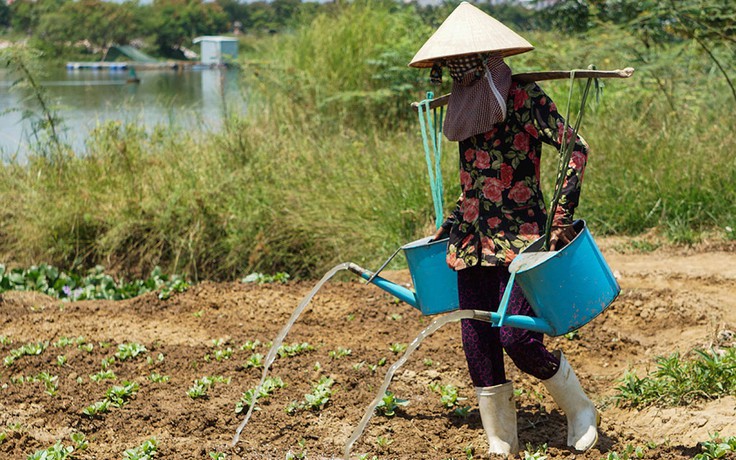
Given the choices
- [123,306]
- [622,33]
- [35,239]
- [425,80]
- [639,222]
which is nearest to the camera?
[123,306]

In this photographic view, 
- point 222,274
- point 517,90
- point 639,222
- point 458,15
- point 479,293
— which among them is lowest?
point 222,274

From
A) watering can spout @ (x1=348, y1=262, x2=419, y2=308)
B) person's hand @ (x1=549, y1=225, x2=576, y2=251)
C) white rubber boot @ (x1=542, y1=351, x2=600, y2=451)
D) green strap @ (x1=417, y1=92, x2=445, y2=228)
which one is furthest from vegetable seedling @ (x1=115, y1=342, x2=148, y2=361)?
person's hand @ (x1=549, y1=225, x2=576, y2=251)

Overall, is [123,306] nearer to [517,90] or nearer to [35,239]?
[35,239]

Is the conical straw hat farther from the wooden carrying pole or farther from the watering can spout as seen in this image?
the watering can spout

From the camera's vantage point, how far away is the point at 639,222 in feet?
23.2

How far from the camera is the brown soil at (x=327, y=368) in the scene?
3.79 metres

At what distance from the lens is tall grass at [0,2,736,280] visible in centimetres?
712

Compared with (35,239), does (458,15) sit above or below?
above

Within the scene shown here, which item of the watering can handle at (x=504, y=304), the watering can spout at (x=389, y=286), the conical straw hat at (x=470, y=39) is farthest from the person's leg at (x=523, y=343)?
the conical straw hat at (x=470, y=39)

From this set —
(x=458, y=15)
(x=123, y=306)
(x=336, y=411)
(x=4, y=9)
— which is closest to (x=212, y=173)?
(x=123, y=306)

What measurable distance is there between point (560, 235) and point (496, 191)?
0.34m

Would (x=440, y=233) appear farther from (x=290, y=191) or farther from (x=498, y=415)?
(x=290, y=191)

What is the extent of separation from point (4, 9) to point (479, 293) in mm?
39105

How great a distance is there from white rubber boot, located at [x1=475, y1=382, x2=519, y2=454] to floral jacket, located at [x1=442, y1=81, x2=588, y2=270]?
534 mm
